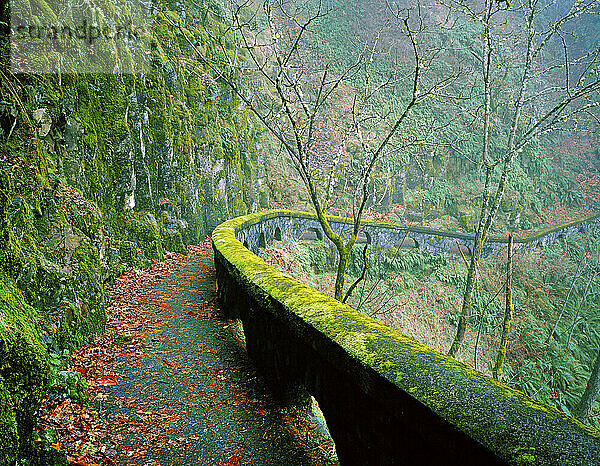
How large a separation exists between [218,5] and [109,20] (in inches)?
489

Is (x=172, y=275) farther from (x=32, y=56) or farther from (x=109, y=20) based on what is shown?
(x=109, y=20)

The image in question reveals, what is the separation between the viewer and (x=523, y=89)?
29.7 ft

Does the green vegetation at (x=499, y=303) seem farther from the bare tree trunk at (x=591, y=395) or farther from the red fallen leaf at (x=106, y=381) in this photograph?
the red fallen leaf at (x=106, y=381)

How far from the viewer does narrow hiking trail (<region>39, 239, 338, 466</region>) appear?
11.2 ft

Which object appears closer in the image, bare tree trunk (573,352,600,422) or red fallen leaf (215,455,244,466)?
red fallen leaf (215,455,244,466)

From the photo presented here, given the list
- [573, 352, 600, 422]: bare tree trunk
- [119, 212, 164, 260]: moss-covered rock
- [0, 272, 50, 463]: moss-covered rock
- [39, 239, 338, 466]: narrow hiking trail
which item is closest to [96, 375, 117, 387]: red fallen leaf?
[39, 239, 338, 466]: narrow hiking trail

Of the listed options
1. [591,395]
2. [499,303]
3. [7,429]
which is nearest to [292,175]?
[499,303]

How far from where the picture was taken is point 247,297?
199 inches

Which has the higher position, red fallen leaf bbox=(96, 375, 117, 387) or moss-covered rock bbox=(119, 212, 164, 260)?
moss-covered rock bbox=(119, 212, 164, 260)

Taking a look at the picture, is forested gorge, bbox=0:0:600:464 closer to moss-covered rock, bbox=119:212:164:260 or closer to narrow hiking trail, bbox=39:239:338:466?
moss-covered rock, bbox=119:212:164:260

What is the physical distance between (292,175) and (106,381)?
78.9ft

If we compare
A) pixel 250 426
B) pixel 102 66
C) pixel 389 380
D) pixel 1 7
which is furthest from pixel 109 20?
pixel 389 380

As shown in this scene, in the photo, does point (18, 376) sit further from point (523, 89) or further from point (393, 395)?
point (523, 89)

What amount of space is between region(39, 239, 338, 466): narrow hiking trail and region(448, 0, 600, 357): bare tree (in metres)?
6.33
